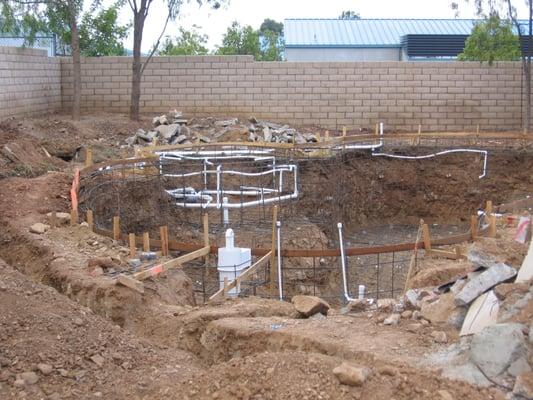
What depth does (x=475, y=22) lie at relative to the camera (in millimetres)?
21406

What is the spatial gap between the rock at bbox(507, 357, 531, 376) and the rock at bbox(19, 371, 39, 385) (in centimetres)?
296

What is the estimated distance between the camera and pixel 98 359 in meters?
5.19

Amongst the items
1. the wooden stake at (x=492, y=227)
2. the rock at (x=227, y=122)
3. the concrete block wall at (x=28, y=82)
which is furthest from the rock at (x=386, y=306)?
the rock at (x=227, y=122)

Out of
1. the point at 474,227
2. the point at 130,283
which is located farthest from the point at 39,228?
the point at 474,227

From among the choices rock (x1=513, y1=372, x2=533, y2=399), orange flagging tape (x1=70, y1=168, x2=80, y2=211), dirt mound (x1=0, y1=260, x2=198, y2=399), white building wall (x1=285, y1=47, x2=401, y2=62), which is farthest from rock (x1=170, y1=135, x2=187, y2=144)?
white building wall (x1=285, y1=47, x2=401, y2=62)

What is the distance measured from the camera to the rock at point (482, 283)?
549cm

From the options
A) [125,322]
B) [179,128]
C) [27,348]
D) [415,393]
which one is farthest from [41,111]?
[415,393]

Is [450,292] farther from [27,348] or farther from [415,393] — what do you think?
[27,348]

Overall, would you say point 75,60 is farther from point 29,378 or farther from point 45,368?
point 29,378

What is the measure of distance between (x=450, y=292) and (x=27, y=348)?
10.5 feet

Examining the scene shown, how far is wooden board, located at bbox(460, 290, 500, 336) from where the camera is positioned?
16.9 ft

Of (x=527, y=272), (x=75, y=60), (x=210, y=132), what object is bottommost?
(x=527, y=272)

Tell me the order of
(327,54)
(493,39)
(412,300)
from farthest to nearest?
(327,54)
(493,39)
(412,300)

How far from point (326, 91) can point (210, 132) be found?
4075mm
